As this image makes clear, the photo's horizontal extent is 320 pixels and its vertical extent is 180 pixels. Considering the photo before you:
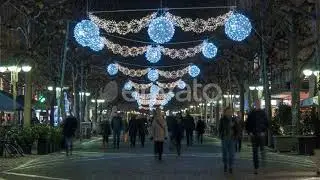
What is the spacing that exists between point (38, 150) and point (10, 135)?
2.45 metres

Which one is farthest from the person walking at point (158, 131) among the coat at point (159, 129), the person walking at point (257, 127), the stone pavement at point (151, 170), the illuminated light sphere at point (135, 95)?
the illuminated light sphere at point (135, 95)

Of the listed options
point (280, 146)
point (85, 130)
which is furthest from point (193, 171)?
point (85, 130)

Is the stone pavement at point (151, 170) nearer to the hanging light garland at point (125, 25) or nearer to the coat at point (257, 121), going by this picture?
the coat at point (257, 121)

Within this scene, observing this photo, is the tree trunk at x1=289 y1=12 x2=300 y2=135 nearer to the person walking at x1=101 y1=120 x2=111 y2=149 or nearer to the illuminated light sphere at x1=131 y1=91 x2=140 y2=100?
the person walking at x1=101 y1=120 x2=111 y2=149

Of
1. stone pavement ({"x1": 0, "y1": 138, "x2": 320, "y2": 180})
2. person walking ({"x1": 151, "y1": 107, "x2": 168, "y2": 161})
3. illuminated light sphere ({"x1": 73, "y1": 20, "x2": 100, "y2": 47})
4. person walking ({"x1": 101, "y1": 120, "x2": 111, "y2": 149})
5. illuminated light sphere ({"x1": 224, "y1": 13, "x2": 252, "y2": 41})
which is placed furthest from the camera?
person walking ({"x1": 101, "y1": 120, "x2": 111, "y2": 149})

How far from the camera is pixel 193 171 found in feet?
68.0

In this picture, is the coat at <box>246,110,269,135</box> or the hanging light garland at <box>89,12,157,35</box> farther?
the hanging light garland at <box>89,12,157,35</box>

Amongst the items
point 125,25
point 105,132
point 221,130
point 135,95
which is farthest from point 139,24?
point 135,95

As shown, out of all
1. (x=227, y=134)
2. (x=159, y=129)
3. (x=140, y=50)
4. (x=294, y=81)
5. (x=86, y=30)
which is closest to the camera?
(x=227, y=134)

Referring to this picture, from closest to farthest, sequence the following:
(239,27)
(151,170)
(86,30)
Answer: (151,170) → (239,27) → (86,30)

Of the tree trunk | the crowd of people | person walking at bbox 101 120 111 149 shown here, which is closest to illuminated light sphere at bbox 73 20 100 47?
the crowd of people

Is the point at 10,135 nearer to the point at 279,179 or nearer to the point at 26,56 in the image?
the point at 26,56

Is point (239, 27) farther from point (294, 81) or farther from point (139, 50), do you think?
point (139, 50)

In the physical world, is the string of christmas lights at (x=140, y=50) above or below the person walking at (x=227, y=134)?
above
